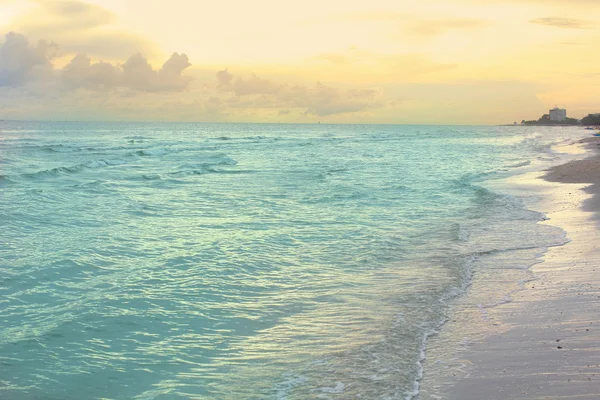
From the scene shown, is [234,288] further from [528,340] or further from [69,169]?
[69,169]

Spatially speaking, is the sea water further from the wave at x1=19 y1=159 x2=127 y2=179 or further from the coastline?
the wave at x1=19 y1=159 x2=127 y2=179

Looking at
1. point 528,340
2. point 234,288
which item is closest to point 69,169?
point 234,288

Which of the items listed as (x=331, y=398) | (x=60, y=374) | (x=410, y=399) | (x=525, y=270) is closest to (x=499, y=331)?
(x=410, y=399)

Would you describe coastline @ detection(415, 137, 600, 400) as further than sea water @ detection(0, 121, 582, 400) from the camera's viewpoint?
No

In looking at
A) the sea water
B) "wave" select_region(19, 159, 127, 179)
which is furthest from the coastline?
"wave" select_region(19, 159, 127, 179)

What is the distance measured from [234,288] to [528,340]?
523cm

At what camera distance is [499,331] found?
7.80 m

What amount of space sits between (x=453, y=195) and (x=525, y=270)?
14.7 m

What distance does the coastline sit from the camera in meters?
5.96

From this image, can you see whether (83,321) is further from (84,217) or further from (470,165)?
(470,165)

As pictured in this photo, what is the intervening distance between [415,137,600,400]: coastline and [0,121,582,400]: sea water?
1.16ft

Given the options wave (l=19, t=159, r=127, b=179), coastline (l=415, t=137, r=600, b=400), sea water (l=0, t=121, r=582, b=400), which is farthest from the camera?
wave (l=19, t=159, r=127, b=179)

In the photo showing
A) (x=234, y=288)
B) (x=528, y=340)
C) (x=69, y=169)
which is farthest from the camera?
(x=69, y=169)

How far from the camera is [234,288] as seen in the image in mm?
10430
